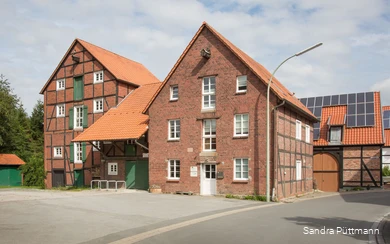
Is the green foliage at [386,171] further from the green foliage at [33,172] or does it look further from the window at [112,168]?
the green foliage at [33,172]

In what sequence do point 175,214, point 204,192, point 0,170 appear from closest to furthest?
point 175,214
point 204,192
point 0,170

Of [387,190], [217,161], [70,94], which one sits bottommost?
[387,190]

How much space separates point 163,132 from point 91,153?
877 cm

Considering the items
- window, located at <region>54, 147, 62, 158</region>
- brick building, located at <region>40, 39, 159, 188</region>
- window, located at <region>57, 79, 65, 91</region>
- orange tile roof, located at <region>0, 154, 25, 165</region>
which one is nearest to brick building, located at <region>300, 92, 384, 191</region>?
brick building, located at <region>40, 39, 159, 188</region>

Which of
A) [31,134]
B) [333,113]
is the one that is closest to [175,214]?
[333,113]

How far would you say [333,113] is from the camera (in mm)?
37188

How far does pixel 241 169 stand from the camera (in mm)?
23688

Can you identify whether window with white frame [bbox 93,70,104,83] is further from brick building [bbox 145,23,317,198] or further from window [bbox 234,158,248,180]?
window [bbox 234,158,248,180]

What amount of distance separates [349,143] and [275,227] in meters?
23.6

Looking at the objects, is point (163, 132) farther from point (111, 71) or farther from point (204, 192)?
point (111, 71)

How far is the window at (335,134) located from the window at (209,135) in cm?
1422

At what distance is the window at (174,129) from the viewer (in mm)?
26359

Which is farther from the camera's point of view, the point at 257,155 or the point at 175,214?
the point at 257,155

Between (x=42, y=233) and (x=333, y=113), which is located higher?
(x=333, y=113)
